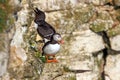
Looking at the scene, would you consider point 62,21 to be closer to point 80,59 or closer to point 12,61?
point 80,59

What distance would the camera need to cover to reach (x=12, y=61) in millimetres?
16656

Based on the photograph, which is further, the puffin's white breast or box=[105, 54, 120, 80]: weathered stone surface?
box=[105, 54, 120, 80]: weathered stone surface

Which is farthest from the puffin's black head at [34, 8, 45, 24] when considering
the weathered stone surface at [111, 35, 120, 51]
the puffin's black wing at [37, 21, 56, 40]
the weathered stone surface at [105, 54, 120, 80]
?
the weathered stone surface at [105, 54, 120, 80]

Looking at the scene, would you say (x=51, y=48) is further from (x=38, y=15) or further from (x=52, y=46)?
(x=38, y=15)

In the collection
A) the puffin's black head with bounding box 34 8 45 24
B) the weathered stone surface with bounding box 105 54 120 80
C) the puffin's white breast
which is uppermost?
the puffin's black head with bounding box 34 8 45 24

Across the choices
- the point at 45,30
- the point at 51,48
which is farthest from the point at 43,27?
the point at 51,48

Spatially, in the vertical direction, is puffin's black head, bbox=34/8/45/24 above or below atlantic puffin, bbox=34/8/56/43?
above

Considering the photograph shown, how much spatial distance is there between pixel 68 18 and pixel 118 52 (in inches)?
108

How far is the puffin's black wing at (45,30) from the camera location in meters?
19.5

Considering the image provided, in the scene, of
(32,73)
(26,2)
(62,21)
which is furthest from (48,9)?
(32,73)

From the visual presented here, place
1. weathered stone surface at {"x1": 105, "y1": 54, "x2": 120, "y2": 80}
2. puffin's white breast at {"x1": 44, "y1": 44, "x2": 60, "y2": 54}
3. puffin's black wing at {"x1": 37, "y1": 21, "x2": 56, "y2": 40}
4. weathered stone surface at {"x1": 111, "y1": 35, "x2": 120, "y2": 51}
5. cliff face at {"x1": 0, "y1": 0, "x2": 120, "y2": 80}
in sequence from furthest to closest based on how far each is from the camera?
1. weathered stone surface at {"x1": 105, "y1": 54, "x2": 120, "y2": 80}
2. weathered stone surface at {"x1": 111, "y1": 35, "x2": 120, "y2": 51}
3. cliff face at {"x1": 0, "y1": 0, "x2": 120, "y2": 80}
4. puffin's black wing at {"x1": 37, "y1": 21, "x2": 56, "y2": 40}
5. puffin's white breast at {"x1": 44, "y1": 44, "x2": 60, "y2": 54}

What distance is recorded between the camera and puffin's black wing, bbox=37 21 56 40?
767 inches

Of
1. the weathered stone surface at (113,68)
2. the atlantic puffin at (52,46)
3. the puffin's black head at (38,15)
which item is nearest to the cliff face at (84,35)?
the weathered stone surface at (113,68)

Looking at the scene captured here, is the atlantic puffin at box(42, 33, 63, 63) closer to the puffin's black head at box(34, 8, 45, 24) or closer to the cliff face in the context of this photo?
the cliff face
